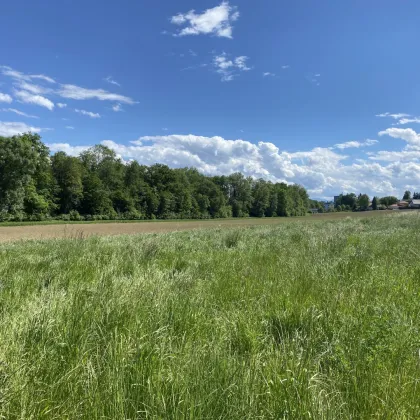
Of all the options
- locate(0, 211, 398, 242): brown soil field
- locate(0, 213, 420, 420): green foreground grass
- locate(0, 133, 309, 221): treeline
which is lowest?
locate(0, 211, 398, 242): brown soil field

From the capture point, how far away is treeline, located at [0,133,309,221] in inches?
2018

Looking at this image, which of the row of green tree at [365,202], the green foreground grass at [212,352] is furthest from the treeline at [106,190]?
the row of green tree at [365,202]

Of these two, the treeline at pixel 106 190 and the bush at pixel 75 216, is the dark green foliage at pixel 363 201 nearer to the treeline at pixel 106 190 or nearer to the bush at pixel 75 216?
the treeline at pixel 106 190

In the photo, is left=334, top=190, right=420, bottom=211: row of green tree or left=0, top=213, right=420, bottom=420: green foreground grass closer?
left=0, top=213, right=420, bottom=420: green foreground grass

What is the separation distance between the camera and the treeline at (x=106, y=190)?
51.2 metres

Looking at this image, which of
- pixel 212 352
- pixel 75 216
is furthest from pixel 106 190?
pixel 212 352

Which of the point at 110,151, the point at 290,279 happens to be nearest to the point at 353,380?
the point at 290,279

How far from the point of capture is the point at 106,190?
78.0 m

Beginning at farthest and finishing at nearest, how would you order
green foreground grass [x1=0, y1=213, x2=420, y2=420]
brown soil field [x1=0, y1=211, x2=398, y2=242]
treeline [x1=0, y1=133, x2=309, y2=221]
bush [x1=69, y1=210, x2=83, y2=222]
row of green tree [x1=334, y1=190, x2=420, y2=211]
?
row of green tree [x1=334, y1=190, x2=420, y2=211] < bush [x1=69, y1=210, x2=83, y2=222] < treeline [x1=0, y1=133, x2=309, y2=221] < brown soil field [x1=0, y1=211, x2=398, y2=242] < green foreground grass [x1=0, y1=213, x2=420, y2=420]

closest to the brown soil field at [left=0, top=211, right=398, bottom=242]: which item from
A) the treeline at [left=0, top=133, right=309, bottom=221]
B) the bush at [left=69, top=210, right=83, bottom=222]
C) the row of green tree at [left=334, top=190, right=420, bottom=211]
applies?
the treeline at [left=0, top=133, right=309, bottom=221]

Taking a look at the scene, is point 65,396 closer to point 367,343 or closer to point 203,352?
point 203,352

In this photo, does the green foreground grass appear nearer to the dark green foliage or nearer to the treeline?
the treeline

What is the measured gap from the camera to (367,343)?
9.37 ft

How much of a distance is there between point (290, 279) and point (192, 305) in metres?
2.07
